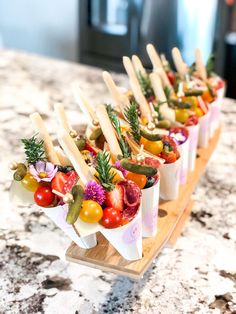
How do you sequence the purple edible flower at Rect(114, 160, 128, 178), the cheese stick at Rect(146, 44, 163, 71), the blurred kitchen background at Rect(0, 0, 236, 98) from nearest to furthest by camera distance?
the purple edible flower at Rect(114, 160, 128, 178) < the cheese stick at Rect(146, 44, 163, 71) < the blurred kitchen background at Rect(0, 0, 236, 98)

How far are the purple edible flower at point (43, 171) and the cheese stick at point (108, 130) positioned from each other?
12 cm

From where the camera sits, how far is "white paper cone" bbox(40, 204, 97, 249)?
2.80ft

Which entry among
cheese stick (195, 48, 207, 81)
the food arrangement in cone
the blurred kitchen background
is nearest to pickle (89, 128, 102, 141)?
the food arrangement in cone

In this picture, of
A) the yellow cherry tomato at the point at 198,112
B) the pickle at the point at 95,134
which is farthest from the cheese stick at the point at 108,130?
the yellow cherry tomato at the point at 198,112

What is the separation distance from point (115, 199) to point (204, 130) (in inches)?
21.4

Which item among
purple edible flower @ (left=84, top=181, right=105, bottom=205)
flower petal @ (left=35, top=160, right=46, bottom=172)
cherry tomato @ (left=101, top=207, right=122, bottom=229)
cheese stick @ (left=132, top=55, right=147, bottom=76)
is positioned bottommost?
cherry tomato @ (left=101, top=207, right=122, bottom=229)

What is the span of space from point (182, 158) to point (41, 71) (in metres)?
1.18

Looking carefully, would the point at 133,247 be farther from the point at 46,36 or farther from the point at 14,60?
the point at 46,36

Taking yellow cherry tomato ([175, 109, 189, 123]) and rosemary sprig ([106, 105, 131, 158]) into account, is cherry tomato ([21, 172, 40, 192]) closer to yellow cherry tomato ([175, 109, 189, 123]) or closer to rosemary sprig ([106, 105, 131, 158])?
rosemary sprig ([106, 105, 131, 158])

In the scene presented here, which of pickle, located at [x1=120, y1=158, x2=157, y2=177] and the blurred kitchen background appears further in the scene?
the blurred kitchen background

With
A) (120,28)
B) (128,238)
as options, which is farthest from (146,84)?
(120,28)

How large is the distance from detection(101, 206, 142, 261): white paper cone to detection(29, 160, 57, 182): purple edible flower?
0.13 metres

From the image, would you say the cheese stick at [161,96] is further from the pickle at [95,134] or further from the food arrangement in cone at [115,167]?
the pickle at [95,134]

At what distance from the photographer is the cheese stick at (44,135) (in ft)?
2.85
